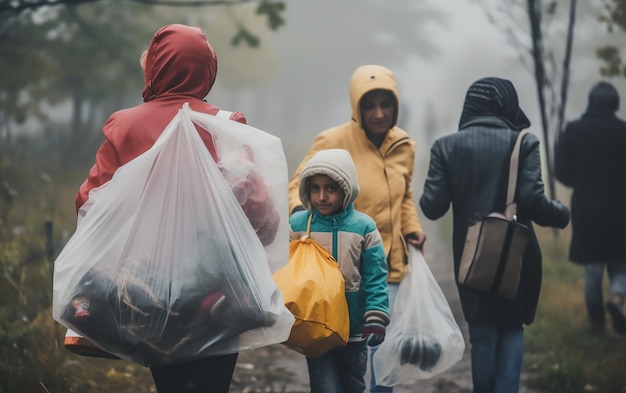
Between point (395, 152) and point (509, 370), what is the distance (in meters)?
1.33

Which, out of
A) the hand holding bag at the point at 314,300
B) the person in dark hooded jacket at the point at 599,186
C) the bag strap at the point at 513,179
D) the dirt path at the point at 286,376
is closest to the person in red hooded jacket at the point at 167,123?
the hand holding bag at the point at 314,300

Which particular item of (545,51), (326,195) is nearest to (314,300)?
(326,195)

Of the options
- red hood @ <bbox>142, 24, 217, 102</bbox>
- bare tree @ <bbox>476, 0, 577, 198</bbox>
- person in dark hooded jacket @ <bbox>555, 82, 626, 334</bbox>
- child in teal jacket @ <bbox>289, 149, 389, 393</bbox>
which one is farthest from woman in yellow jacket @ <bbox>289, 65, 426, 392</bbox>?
bare tree @ <bbox>476, 0, 577, 198</bbox>

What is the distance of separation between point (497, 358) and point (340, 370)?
0.95 meters

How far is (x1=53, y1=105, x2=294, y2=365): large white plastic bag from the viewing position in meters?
2.64

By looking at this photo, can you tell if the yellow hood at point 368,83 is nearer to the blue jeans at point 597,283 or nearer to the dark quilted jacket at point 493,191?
the dark quilted jacket at point 493,191

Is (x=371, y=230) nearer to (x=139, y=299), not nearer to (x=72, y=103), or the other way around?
(x=139, y=299)

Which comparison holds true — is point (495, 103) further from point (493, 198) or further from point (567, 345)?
point (567, 345)

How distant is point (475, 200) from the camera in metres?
4.13

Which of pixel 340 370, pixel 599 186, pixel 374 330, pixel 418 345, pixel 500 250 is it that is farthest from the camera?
pixel 599 186

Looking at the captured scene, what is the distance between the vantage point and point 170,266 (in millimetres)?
2654

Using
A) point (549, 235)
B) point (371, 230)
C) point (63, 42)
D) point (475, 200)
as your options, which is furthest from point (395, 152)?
point (63, 42)

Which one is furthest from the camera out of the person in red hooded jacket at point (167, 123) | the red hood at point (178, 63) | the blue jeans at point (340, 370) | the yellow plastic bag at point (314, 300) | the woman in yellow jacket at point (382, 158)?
the woman in yellow jacket at point (382, 158)

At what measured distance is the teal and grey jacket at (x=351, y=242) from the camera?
11.6ft
